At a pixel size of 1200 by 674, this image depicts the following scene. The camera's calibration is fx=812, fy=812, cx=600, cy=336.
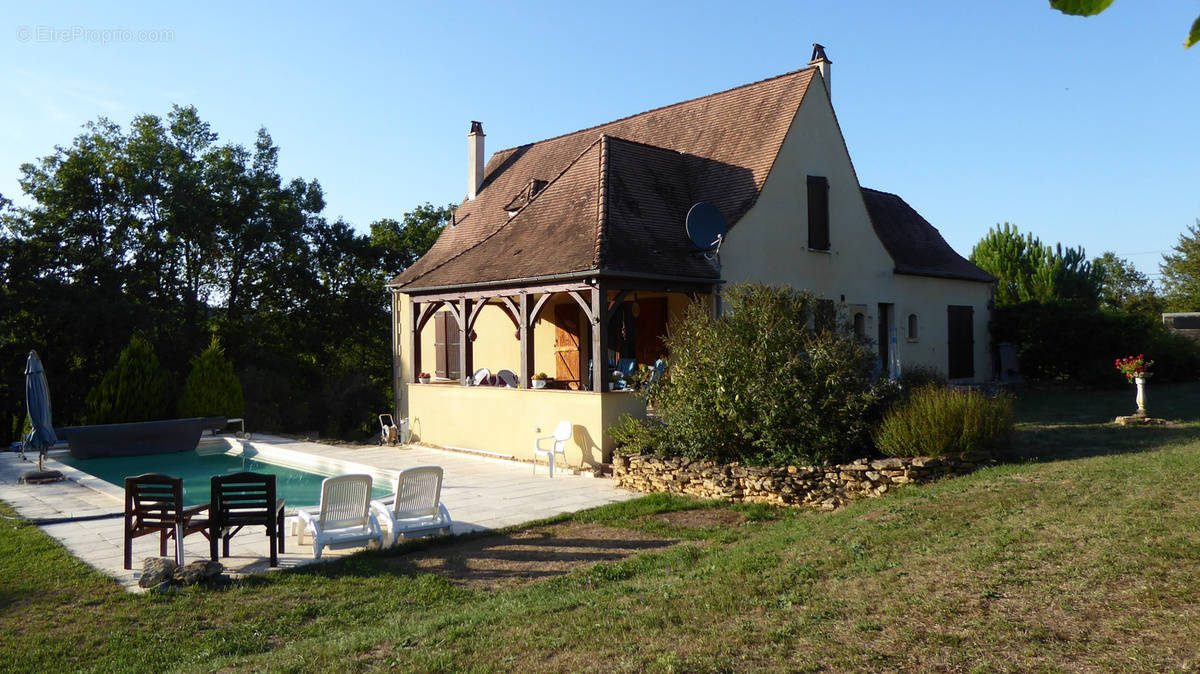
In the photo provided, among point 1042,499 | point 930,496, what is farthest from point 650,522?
point 1042,499

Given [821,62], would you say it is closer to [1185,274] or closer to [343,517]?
[343,517]

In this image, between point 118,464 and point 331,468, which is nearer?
point 331,468

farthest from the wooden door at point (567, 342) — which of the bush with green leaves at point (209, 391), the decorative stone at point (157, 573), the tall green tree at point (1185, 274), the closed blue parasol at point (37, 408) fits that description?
the tall green tree at point (1185, 274)

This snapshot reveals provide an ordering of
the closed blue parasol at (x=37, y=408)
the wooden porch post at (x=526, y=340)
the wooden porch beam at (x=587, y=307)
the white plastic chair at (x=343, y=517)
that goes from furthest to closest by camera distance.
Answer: the wooden porch post at (x=526, y=340)
the closed blue parasol at (x=37, y=408)
the wooden porch beam at (x=587, y=307)
the white plastic chair at (x=343, y=517)

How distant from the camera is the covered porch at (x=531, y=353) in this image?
513 inches

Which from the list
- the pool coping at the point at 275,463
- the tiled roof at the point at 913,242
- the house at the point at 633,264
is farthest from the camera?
the tiled roof at the point at 913,242

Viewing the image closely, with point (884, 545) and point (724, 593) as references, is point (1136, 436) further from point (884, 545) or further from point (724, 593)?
point (724, 593)

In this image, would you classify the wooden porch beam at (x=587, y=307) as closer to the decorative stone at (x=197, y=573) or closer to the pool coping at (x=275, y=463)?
the pool coping at (x=275, y=463)

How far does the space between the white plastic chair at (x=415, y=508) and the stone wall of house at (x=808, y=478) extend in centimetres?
347

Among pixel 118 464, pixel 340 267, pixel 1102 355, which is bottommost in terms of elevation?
pixel 118 464

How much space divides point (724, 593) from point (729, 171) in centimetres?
1223

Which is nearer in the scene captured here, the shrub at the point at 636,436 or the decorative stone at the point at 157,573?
the decorative stone at the point at 157,573

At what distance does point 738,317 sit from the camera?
11.1 meters

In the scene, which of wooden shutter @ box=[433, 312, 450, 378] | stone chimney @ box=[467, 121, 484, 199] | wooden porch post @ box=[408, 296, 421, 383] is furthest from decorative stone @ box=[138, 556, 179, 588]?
stone chimney @ box=[467, 121, 484, 199]
